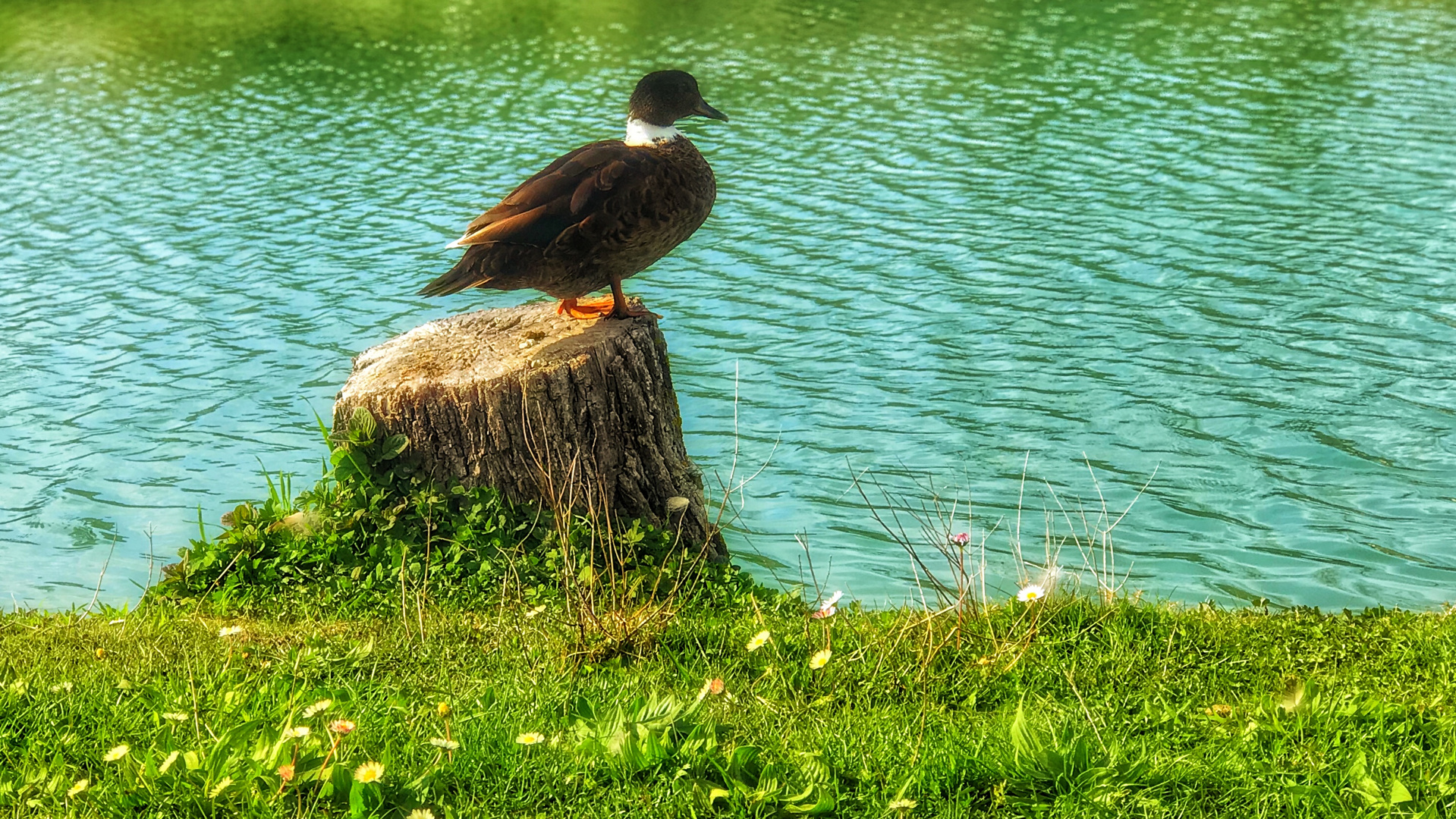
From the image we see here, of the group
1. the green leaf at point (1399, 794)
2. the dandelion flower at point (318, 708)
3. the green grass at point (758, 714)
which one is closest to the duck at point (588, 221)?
the green grass at point (758, 714)

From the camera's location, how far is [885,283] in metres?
13.0

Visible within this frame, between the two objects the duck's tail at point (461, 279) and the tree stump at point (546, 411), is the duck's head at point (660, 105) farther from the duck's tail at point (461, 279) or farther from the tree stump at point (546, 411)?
the duck's tail at point (461, 279)

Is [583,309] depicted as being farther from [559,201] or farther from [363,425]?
[363,425]

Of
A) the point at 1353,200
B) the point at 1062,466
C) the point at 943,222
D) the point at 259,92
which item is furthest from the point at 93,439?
the point at 259,92

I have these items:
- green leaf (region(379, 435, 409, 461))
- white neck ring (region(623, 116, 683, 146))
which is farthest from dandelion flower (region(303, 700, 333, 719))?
white neck ring (region(623, 116, 683, 146))

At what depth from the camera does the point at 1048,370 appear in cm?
1063

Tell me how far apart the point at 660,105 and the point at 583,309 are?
1.15 meters

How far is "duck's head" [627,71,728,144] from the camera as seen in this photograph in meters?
6.55

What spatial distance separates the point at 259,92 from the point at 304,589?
67.1 feet

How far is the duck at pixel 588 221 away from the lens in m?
6.19

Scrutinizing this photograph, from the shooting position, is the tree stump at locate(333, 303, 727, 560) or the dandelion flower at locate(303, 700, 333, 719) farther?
the tree stump at locate(333, 303, 727, 560)

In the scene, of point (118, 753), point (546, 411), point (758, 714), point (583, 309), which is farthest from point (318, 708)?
point (583, 309)

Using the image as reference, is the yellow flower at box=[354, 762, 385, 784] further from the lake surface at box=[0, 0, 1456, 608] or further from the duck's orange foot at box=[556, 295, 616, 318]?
the lake surface at box=[0, 0, 1456, 608]

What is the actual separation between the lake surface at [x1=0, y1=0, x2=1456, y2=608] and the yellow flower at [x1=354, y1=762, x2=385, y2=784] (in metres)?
4.01
